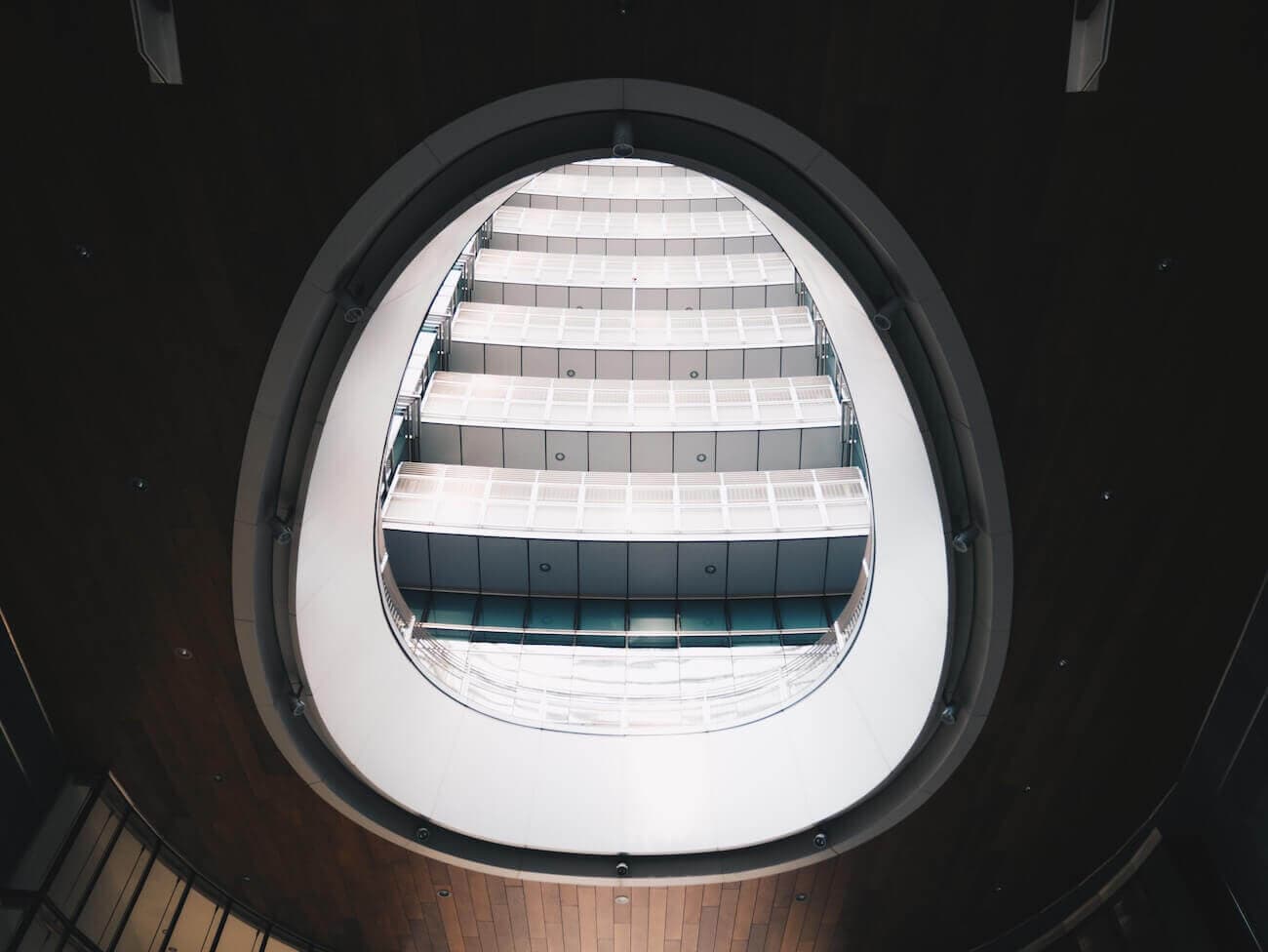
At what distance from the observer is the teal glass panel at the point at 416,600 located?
15.3 m

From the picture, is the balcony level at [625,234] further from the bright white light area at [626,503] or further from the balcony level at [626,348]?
the bright white light area at [626,503]

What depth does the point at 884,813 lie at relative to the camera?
879 centimetres

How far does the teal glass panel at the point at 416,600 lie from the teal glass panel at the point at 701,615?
14.2 feet

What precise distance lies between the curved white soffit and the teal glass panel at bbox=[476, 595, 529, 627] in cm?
476

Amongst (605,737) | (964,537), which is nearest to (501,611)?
(605,737)

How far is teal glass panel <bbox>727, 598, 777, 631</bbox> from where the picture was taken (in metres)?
15.4

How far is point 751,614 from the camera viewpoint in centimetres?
1559

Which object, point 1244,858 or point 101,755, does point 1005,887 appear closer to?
point 1244,858

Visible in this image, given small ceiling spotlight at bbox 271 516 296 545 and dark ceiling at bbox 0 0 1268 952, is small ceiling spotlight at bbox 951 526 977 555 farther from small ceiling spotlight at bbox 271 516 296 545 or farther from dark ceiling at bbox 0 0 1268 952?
small ceiling spotlight at bbox 271 516 296 545

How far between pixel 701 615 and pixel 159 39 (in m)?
12.4

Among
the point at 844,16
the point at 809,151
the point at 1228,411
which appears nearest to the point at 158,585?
the point at 809,151

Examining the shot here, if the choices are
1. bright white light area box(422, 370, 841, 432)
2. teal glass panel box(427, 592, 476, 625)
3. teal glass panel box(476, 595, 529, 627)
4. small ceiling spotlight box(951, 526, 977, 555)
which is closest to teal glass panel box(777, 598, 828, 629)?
bright white light area box(422, 370, 841, 432)

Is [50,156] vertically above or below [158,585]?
above

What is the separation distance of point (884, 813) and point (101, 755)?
7.37 m
